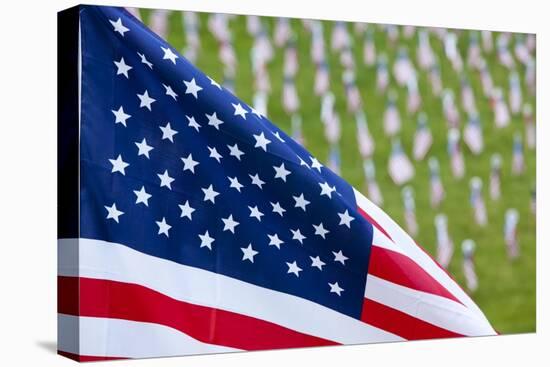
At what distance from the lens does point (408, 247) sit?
8656 mm

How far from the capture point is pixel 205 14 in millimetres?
8148

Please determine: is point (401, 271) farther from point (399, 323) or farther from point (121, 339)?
point (121, 339)

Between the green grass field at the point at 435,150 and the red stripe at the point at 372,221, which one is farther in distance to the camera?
the red stripe at the point at 372,221

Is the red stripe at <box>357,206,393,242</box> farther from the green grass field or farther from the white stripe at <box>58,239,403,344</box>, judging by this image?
the white stripe at <box>58,239,403,344</box>

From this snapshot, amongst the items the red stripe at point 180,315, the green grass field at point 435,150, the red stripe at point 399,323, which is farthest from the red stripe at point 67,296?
the red stripe at point 399,323

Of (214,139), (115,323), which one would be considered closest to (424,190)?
(214,139)

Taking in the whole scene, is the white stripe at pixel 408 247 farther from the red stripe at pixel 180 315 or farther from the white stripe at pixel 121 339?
the white stripe at pixel 121 339

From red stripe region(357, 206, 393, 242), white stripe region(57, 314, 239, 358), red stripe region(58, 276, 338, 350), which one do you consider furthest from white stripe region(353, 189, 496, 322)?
white stripe region(57, 314, 239, 358)

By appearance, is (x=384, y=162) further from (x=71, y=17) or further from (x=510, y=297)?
(x=71, y=17)

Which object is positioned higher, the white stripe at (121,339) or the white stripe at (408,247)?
the white stripe at (408,247)

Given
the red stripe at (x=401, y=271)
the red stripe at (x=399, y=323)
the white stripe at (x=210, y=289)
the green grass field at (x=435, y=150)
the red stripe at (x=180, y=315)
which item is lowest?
the red stripe at (x=180, y=315)

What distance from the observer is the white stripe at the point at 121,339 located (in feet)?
25.3

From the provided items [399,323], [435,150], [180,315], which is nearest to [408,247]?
[399,323]

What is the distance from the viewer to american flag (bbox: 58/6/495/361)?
7.71 metres
